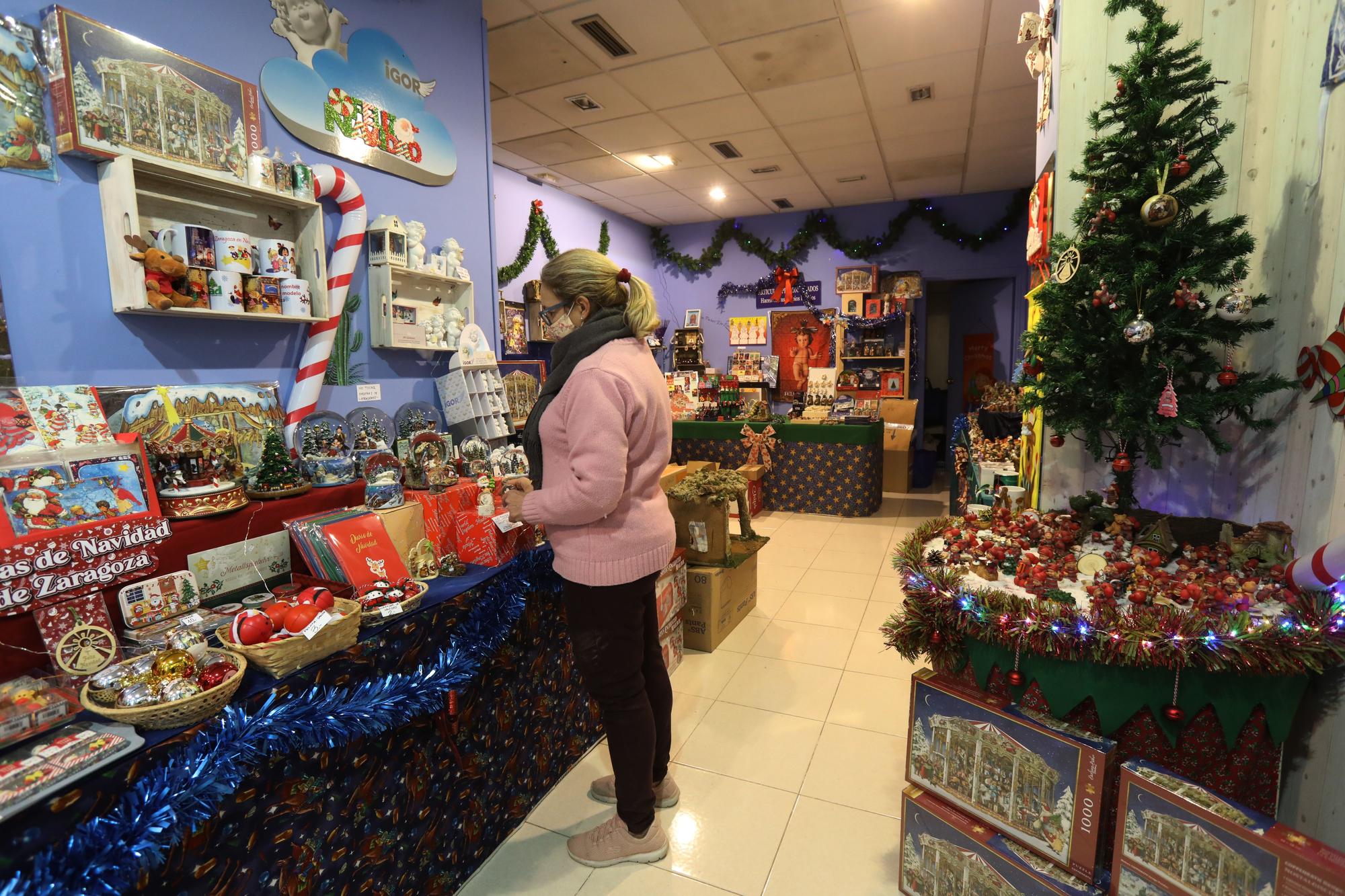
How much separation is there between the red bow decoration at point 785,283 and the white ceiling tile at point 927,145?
207 centimetres

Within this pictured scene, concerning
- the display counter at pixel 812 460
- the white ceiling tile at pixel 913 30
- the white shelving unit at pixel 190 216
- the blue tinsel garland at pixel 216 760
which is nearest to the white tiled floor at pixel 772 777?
the blue tinsel garland at pixel 216 760

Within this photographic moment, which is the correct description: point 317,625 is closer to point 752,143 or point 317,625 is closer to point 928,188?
point 752,143

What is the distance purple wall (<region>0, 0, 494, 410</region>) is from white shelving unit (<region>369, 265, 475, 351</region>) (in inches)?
2.1

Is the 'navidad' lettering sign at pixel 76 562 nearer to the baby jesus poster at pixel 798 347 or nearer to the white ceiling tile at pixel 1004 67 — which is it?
the white ceiling tile at pixel 1004 67

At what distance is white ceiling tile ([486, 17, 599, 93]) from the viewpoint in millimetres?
3320

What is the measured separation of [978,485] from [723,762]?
7.78 feet

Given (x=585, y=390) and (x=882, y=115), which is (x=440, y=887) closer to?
(x=585, y=390)

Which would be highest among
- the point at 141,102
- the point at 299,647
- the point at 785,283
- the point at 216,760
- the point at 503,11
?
the point at 503,11

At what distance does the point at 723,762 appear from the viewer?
2.30 metres

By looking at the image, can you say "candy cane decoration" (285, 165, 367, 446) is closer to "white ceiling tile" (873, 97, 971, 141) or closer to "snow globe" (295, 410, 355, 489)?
"snow globe" (295, 410, 355, 489)

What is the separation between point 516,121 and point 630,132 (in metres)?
0.84

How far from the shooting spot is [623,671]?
167 centimetres

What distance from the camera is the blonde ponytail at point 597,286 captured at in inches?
64.3

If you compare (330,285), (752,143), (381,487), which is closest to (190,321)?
(330,285)
